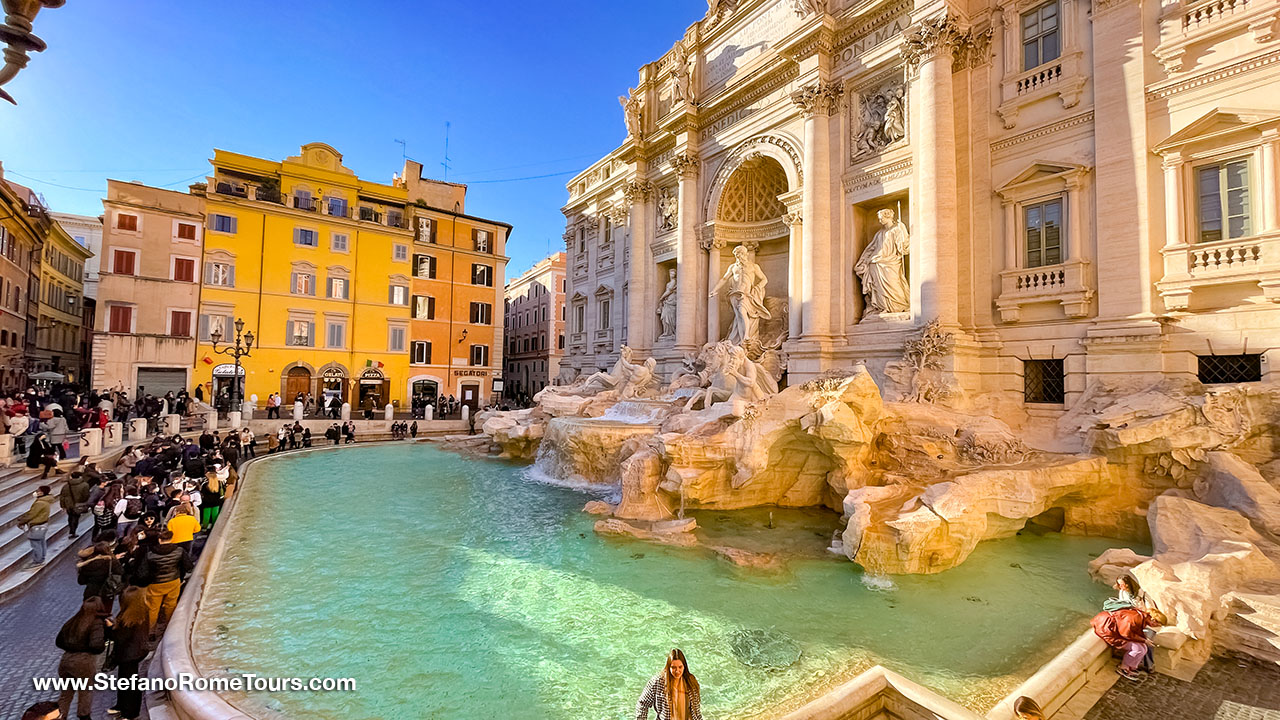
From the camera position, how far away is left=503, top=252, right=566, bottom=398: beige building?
126ft

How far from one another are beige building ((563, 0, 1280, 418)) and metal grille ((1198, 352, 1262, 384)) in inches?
1.3

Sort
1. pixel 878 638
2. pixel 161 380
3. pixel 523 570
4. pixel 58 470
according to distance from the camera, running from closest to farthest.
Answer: pixel 878 638
pixel 523 570
pixel 58 470
pixel 161 380

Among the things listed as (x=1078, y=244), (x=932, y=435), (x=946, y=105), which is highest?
(x=946, y=105)

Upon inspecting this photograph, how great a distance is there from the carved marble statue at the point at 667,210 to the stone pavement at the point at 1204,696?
1718 cm

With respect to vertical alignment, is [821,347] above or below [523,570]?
above

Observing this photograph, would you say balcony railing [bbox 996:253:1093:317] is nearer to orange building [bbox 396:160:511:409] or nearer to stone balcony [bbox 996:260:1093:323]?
stone balcony [bbox 996:260:1093:323]

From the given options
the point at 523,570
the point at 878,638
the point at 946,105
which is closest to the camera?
the point at 878,638

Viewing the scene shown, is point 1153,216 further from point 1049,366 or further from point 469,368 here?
point 469,368

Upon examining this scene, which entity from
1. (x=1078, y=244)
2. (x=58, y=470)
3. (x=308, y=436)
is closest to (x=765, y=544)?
(x=1078, y=244)

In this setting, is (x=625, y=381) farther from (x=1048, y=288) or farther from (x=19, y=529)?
(x=19, y=529)

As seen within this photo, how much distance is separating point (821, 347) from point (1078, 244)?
17.5 ft

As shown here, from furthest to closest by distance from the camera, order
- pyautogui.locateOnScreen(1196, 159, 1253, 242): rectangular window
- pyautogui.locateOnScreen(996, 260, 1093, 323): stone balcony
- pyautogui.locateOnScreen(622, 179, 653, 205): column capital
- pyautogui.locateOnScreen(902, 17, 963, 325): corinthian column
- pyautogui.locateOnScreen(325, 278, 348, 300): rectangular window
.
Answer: pyautogui.locateOnScreen(325, 278, 348, 300): rectangular window
pyautogui.locateOnScreen(622, 179, 653, 205): column capital
pyautogui.locateOnScreen(902, 17, 963, 325): corinthian column
pyautogui.locateOnScreen(996, 260, 1093, 323): stone balcony
pyautogui.locateOnScreen(1196, 159, 1253, 242): rectangular window

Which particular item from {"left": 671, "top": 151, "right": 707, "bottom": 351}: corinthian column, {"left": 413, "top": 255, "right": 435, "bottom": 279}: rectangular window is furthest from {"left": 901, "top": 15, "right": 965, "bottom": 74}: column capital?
{"left": 413, "top": 255, "right": 435, "bottom": 279}: rectangular window

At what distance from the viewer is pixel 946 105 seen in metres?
11.5
